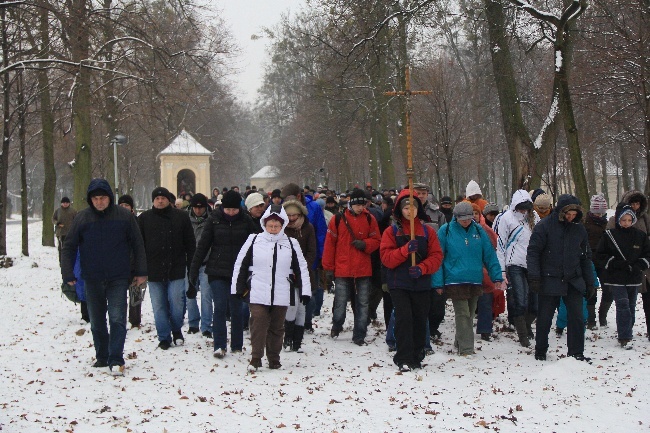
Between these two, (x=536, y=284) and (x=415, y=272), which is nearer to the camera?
(x=415, y=272)

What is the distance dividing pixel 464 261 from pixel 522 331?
1.58 m

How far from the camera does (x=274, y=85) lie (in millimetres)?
53938

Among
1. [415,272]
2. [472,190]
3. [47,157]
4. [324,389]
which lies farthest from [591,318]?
[47,157]

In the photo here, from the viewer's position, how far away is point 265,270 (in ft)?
26.4

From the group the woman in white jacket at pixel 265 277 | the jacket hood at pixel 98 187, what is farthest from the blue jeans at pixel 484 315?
the jacket hood at pixel 98 187

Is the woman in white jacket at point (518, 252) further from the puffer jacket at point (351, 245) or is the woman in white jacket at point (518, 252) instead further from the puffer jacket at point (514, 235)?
the puffer jacket at point (351, 245)

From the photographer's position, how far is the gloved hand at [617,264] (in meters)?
9.57

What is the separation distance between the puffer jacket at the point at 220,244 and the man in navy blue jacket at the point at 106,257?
844 millimetres

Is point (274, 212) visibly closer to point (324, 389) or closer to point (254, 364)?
point (254, 364)

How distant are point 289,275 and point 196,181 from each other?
121 ft

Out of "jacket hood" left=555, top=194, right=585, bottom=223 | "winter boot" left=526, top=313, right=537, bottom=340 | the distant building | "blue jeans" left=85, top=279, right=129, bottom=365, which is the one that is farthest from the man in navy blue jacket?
the distant building

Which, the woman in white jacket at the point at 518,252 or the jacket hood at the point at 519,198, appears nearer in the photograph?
the woman in white jacket at the point at 518,252

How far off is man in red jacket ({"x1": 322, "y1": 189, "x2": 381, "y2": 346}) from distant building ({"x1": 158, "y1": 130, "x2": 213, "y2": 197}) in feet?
111

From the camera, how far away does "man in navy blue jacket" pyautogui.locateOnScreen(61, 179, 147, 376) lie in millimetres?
7812
